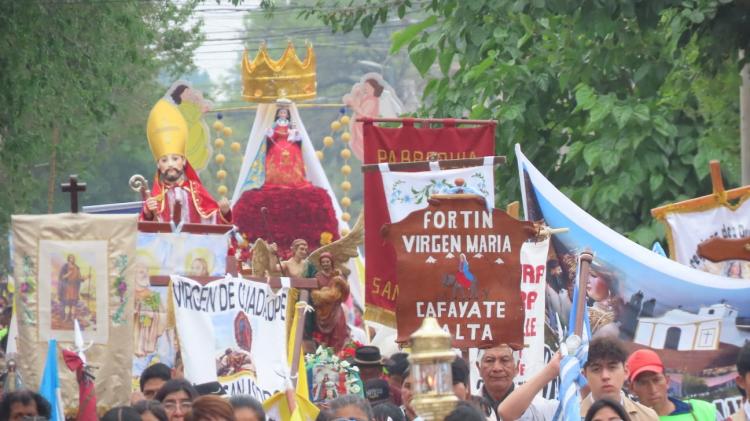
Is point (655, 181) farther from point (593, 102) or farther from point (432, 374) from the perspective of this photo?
point (432, 374)

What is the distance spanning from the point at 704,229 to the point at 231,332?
3.07 m

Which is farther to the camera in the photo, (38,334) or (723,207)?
(723,207)

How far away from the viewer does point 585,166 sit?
17.7 m

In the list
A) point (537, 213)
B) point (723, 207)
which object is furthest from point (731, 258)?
point (537, 213)

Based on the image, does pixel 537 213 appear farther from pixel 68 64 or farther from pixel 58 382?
pixel 68 64

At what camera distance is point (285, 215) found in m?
22.0

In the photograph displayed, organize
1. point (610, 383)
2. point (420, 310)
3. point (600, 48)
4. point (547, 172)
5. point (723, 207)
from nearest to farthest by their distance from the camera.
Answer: point (610, 383) → point (420, 310) → point (723, 207) → point (600, 48) → point (547, 172)

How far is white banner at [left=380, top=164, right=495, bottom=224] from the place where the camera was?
13109 millimetres

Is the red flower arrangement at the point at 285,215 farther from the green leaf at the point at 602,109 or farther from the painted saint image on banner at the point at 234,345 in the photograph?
the painted saint image on banner at the point at 234,345

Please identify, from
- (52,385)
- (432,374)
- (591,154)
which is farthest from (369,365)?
(432,374)

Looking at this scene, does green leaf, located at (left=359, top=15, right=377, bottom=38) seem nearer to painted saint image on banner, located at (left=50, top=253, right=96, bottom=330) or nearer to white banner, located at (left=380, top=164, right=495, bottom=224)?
white banner, located at (left=380, top=164, right=495, bottom=224)

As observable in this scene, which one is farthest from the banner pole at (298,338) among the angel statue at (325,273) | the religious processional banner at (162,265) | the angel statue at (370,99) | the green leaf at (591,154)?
the angel statue at (370,99)

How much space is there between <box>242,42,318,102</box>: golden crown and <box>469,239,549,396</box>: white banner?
13.3 metres

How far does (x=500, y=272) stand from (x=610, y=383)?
1433 mm
